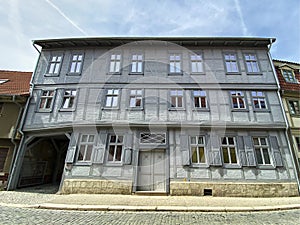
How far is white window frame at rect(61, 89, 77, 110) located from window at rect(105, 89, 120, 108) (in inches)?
77.4

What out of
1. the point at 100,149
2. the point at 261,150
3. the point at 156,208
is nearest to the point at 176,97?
the point at 100,149

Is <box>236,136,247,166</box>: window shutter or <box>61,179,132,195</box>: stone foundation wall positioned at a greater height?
<box>236,136,247,166</box>: window shutter

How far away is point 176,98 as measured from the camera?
361 inches

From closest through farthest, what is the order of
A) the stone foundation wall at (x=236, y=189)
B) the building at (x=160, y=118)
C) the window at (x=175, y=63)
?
the stone foundation wall at (x=236, y=189)
the building at (x=160, y=118)
the window at (x=175, y=63)

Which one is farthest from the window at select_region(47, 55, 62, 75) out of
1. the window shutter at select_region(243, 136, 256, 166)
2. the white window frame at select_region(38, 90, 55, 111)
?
the window shutter at select_region(243, 136, 256, 166)

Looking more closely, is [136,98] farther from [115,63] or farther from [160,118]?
[115,63]

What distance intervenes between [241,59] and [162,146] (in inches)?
297

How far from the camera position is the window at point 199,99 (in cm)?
897

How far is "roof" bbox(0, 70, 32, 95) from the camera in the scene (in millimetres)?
9728

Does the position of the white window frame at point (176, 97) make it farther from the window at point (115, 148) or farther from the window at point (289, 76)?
the window at point (289, 76)

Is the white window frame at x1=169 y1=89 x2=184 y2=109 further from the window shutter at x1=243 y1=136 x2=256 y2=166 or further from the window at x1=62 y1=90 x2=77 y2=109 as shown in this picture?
the window at x1=62 y1=90 x2=77 y2=109

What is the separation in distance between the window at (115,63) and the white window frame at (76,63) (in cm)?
193


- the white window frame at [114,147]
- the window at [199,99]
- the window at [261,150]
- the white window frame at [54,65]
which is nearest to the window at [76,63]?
the white window frame at [54,65]

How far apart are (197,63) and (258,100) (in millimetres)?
4181
